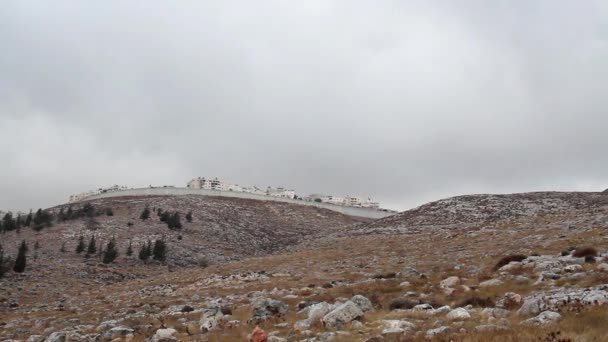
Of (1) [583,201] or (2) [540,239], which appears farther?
(1) [583,201]

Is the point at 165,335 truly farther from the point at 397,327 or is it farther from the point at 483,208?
the point at 483,208

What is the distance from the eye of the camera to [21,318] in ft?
86.3

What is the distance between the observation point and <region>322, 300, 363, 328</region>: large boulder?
1373 centimetres

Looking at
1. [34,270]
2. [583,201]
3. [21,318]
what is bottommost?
[21,318]

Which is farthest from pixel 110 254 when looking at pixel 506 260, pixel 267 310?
pixel 506 260

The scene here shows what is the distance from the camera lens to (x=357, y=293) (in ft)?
67.1

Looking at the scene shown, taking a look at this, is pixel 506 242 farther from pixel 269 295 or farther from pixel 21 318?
pixel 21 318

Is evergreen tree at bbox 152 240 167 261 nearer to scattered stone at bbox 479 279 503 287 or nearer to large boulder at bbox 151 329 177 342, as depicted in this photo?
large boulder at bbox 151 329 177 342

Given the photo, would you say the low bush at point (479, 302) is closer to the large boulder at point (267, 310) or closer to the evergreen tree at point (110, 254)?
the large boulder at point (267, 310)

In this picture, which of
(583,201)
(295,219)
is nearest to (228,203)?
(295,219)

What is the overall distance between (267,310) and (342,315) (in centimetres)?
434

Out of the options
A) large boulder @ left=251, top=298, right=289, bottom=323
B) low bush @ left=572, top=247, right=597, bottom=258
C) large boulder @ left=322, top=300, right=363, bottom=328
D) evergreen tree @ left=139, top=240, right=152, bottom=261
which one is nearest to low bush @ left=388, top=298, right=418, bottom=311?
large boulder @ left=322, top=300, right=363, bottom=328

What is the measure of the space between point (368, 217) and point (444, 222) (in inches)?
2180

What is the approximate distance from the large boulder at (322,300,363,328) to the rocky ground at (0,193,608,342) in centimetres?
3
